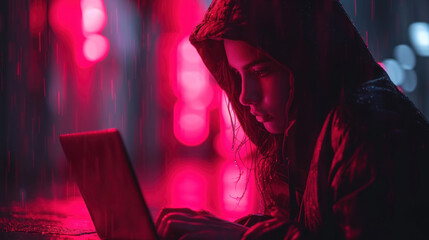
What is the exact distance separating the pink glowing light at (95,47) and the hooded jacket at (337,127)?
651 centimetres

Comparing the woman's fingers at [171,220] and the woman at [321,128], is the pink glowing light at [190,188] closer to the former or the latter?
the woman at [321,128]

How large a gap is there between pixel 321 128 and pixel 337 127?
155 millimetres

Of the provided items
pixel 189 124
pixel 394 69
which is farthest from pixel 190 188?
pixel 394 69

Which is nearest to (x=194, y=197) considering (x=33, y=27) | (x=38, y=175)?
(x=38, y=175)

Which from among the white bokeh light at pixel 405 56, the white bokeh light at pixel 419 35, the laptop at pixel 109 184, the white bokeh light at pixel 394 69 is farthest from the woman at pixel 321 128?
the white bokeh light at pixel 419 35

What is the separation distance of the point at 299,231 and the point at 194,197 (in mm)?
3674

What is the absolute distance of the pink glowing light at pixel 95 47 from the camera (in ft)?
23.4

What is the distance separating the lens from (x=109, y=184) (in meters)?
0.78

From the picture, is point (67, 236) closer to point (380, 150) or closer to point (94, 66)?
point (380, 150)

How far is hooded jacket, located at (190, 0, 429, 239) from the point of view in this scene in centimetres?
78

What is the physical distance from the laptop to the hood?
1.66 feet

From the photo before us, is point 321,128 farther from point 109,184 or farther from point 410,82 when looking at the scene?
point 410,82

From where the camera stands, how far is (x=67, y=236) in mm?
1119

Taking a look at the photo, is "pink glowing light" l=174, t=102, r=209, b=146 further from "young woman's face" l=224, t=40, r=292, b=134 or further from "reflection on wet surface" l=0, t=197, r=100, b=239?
"young woman's face" l=224, t=40, r=292, b=134
